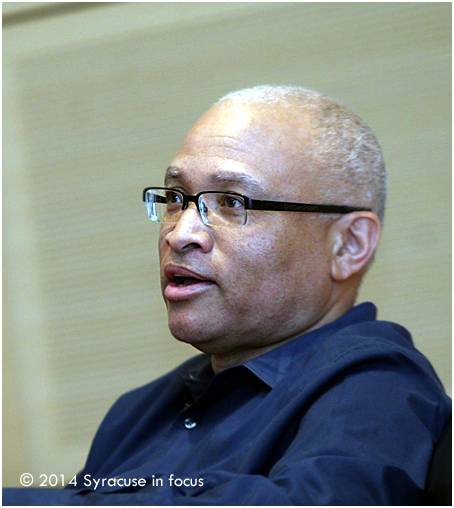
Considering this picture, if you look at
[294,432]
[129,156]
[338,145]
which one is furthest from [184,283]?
[129,156]

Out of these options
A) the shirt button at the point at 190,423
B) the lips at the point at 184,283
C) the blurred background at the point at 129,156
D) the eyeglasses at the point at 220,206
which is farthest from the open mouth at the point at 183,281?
the blurred background at the point at 129,156

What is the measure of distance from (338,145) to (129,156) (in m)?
1.20

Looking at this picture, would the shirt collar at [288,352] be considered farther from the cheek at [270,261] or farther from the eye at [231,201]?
the eye at [231,201]

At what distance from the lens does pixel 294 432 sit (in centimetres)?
111

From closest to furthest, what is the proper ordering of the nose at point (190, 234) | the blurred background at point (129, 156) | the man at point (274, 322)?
1. the man at point (274, 322)
2. the nose at point (190, 234)
3. the blurred background at point (129, 156)

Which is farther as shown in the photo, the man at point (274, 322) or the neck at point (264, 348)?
the neck at point (264, 348)

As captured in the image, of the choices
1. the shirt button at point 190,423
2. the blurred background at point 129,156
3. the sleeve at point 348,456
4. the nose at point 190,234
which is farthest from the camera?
the blurred background at point 129,156

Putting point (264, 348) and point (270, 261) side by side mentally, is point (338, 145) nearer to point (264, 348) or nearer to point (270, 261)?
point (270, 261)

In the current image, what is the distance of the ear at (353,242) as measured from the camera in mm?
1381

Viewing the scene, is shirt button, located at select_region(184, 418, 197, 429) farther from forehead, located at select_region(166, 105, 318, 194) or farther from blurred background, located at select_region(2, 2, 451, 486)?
blurred background, located at select_region(2, 2, 451, 486)

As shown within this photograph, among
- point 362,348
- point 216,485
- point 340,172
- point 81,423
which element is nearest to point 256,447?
point 216,485

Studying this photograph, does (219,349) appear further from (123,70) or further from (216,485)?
(123,70)

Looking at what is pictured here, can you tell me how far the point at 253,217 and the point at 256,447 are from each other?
1.46 feet
